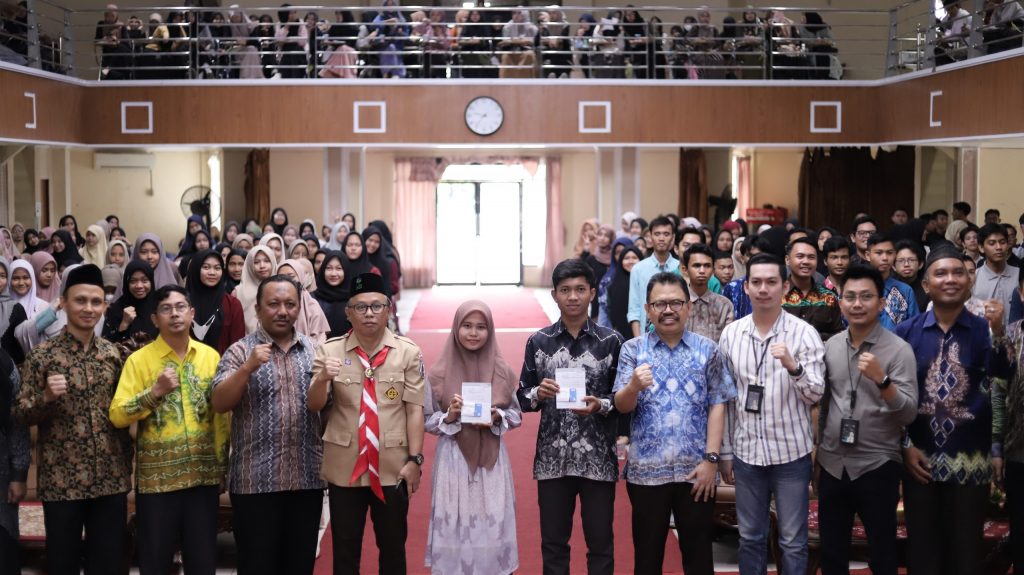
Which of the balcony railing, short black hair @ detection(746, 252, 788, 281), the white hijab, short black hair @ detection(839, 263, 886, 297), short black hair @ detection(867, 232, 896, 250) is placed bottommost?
the white hijab

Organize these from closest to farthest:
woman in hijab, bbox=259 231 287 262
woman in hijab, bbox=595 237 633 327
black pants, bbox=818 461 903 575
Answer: black pants, bbox=818 461 903 575
woman in hijab, bbox=595 237 633 327
woman in hijab, bbox=259 231 287 262

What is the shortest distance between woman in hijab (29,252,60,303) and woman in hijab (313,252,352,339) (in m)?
1.89

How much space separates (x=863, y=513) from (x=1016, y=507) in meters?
0.60

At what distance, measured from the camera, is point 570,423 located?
4500 millimetres

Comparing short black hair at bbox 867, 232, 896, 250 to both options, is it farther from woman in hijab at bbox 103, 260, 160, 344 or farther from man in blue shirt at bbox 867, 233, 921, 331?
woman in hijab at bbox 103, 260, 160, 344

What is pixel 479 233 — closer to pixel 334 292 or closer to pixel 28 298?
pixel 334 292

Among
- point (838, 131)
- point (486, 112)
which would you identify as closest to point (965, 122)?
point (838, 131)

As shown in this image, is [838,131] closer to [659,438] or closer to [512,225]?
[512,225]

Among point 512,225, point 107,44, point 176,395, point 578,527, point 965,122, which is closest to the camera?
point 176,395

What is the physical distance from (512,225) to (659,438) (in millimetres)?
18289

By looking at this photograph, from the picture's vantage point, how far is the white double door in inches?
882

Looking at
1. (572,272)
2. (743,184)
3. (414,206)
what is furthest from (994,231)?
(414,206)

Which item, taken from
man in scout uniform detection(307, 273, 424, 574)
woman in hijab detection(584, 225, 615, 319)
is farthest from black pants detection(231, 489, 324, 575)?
woman in hijab detection(584, 225, 615, 319)

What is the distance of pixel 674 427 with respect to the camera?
437 centimetres
